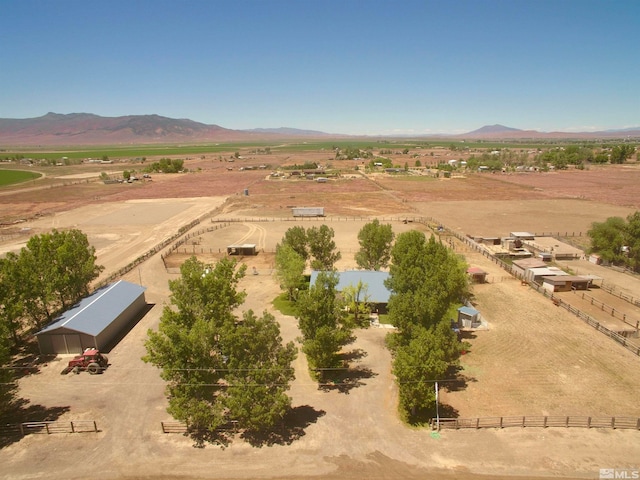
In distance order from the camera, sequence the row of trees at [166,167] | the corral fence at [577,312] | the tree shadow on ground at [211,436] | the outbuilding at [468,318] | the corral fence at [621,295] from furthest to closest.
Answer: the row of trees at [166,167] → the corral fence at [621,295] → the outbuilding at [468,318] → the corral fence at [577,312] → the tree shadow on ground at [211,436]

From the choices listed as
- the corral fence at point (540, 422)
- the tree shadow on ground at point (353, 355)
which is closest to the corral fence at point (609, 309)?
the corral fence at point (540, 422)

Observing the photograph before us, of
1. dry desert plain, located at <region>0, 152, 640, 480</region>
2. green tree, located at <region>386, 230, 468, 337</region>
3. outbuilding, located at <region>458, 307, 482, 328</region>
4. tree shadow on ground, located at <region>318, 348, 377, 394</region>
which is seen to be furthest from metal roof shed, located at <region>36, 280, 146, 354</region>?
outbuilding, located at <region>458, 307, 482, 328</region>

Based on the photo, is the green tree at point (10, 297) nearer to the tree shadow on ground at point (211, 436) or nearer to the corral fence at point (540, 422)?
the tree shadow on ground at point (211, 436)

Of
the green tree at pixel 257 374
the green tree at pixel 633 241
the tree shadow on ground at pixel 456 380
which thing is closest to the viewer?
the green tree at pixel 257 374

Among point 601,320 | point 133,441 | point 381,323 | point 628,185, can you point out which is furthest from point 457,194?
point 133,441

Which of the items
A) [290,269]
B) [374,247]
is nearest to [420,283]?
[290,269]

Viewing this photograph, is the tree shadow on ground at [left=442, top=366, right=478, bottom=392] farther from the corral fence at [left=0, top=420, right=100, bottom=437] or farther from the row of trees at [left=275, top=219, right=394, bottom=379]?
the corral fence at [left=0, top=420, right=100, bottom=437]
